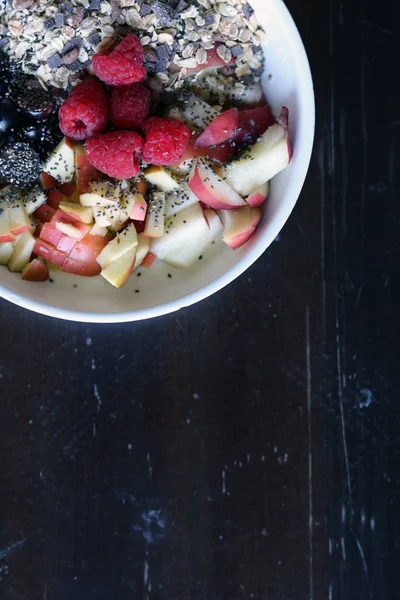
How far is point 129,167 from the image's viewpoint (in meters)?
0.88

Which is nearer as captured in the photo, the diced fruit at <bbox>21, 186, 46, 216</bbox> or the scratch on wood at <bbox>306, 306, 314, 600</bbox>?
the diced fruit at <bbox>21, 186, 46, 216</bbox>

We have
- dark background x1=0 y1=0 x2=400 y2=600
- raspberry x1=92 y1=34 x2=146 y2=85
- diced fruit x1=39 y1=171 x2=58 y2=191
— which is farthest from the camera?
dark background x1=0 y1=0 x2=400 y2=600

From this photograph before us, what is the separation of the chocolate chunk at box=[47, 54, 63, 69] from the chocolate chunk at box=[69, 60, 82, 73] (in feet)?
0.06

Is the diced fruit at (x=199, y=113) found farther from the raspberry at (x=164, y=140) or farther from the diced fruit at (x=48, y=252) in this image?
the diced fruit at (x=48, y=252)

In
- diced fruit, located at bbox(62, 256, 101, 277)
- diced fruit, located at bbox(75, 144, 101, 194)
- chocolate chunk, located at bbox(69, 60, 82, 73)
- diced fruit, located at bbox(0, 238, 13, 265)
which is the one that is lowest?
diced fruit, located at bbox(62, 256, 101, 277)

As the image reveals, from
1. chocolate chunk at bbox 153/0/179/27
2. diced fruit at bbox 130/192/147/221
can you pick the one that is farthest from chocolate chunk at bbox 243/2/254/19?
diced fruit at bbox 130/192/147/221

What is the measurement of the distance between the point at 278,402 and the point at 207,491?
0.22 m

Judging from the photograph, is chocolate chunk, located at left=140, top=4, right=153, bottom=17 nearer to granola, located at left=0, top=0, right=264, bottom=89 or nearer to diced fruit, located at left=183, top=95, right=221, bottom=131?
granola, located at left=0, top=0, right=264, bottom=89

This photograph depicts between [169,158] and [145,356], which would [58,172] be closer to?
[169,158]

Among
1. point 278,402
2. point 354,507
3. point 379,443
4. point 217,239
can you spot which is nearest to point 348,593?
Result: point 354,507

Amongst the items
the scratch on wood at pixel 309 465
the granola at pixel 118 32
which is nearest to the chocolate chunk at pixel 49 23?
the granola at pixel 118 32

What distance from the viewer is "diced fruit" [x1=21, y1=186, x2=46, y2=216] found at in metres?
0.95

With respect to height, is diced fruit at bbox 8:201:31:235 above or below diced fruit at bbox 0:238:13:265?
above

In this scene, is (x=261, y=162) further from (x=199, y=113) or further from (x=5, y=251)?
(x=5, y=251)
